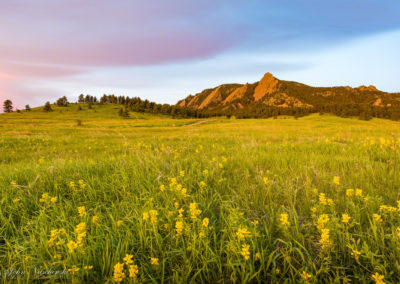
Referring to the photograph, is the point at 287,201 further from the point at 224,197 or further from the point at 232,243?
the point at 232,243

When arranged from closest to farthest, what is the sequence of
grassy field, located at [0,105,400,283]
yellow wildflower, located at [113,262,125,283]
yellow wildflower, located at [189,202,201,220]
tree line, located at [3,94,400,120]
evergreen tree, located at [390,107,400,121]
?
yellow wildflower, located at [113,262,125,283] < grassy field, located at [0,105,400,283] < yellow wildflower, located at [189,202,201,220] < evergreen tree, located at [390,107,400,121] < tree line, located at [3,94,400,120]

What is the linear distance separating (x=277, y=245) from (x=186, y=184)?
1.74 m

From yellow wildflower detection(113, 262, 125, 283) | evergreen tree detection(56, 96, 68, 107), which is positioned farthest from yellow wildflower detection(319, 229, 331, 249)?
evergreen tree detection(56, 96, 68, 107)

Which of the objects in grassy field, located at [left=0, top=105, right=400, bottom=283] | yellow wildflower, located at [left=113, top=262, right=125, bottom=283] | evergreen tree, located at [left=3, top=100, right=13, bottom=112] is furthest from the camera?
evergreen tree, located at [left=3, top=100, right=13, bottom=112]

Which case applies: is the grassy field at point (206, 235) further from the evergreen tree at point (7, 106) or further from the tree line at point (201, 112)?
the evergreen tree at point (7, 106)

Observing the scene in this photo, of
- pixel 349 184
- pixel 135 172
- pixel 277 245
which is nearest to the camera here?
pixel 277 245

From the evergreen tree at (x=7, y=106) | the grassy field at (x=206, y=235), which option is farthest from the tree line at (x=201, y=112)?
the grassy field at (x=206, y=235)

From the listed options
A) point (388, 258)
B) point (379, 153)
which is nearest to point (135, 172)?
point (388, 258)

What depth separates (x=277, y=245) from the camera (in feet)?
6.01

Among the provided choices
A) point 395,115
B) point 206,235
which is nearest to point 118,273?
point 206,235

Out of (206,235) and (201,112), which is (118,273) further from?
(201,112)

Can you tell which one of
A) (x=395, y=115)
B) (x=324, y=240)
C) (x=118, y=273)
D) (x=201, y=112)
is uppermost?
(x=201, y=112)

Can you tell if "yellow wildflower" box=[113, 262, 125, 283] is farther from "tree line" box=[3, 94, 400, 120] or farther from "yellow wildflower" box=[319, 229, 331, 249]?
"tree line" box=[3, 94, 400, 120]

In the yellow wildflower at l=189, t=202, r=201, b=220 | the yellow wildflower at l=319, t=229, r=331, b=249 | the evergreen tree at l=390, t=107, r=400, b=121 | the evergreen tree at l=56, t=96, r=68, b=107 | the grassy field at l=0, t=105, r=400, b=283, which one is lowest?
the grassy field at l=0, t=105, r=400, b=283
